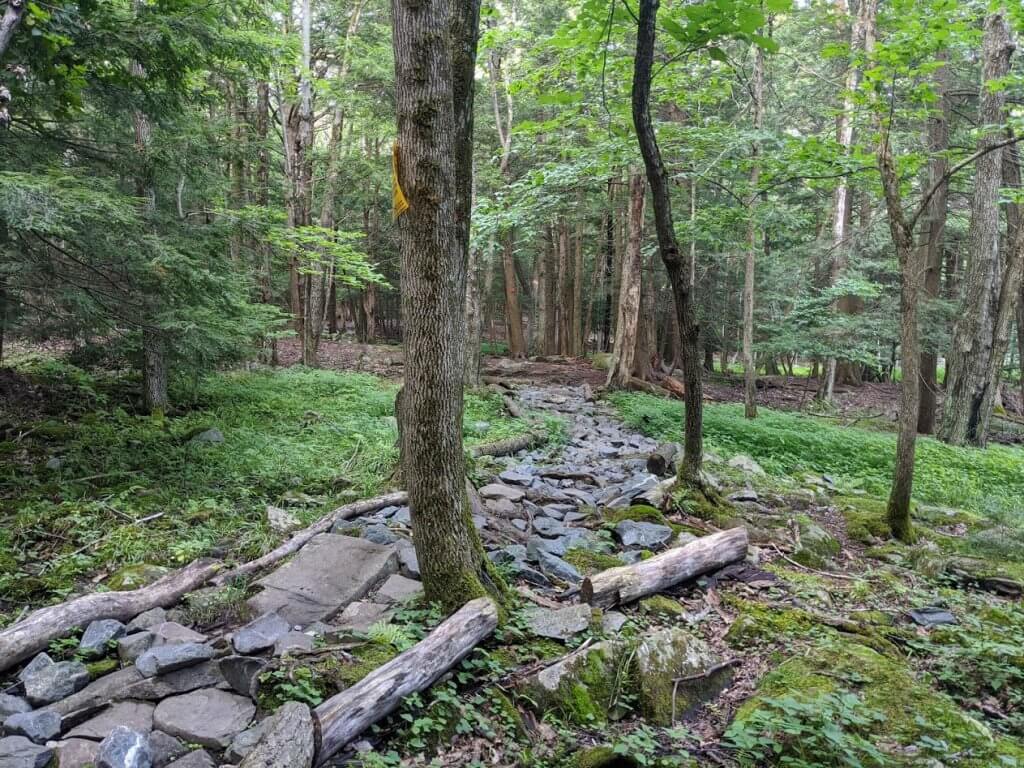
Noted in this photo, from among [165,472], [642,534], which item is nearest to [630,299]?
[642,534]

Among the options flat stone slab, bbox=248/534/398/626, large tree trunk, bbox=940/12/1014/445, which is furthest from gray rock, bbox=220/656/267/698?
large tree trunk, bbox=940/12/1014/445

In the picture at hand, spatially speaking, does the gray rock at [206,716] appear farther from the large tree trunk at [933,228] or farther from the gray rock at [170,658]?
the large tree trunk at [933,228]

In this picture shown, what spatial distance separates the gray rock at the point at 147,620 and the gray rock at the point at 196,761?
4.92 feet

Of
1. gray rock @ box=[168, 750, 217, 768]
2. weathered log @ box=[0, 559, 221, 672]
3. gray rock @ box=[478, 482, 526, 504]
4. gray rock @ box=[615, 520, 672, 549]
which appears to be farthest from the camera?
gray rock @ box=[478, 482, 526, 504]

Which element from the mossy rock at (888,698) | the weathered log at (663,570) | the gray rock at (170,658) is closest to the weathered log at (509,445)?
the weathered log at (663,570)

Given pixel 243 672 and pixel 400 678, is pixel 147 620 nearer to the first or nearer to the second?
pixel 243 672

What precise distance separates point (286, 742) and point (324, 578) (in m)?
1.90

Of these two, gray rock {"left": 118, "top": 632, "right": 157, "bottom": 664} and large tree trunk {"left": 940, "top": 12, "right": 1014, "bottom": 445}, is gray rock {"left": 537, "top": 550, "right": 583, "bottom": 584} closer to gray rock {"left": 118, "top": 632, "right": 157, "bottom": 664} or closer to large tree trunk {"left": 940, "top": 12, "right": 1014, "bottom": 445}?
gray rock {"left": 118, "top": 632, "right": 157, "bottom": 664}

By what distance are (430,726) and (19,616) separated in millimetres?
3036

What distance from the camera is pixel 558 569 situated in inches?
191

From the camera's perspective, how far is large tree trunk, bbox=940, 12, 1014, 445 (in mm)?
11797

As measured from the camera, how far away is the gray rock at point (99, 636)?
11.7 ft

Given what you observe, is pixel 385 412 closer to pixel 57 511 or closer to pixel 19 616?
pixel 57 511

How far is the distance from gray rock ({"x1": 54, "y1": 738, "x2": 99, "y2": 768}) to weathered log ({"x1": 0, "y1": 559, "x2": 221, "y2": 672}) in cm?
103
